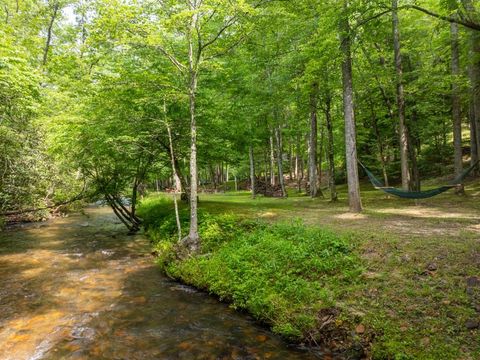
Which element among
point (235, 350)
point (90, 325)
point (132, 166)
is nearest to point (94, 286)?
point (90, 325)

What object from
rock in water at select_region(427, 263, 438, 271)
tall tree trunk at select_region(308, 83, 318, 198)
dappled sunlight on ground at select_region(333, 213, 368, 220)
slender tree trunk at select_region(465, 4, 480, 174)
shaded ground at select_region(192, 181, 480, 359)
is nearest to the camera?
shaded ground at select_region(192, 181, 480, 359)

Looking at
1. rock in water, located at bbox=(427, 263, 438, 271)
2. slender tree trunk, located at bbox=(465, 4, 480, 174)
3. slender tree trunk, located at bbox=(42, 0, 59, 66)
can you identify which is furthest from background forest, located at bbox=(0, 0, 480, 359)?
slender tree trunk, located at bbox=(42, 0, 59, 66)

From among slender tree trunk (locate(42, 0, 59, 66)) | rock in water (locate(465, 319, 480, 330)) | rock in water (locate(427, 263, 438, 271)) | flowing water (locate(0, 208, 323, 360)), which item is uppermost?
slender tree trunk (locate(42, 0, 59, 66))

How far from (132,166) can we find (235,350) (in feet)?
32.9

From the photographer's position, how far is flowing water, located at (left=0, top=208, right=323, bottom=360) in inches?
200

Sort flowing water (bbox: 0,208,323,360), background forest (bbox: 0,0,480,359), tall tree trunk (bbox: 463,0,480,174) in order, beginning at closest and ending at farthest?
flowing water (bbox: 0,208,323,360) < background forest (bbox: 0,0,480,359) < tall tree trunk (bbox: 463,0,480,174)

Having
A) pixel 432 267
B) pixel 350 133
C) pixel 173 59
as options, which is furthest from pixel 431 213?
pixel 173 59

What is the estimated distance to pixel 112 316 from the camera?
6305 millimetres

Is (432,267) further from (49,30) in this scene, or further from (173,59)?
(49,30)

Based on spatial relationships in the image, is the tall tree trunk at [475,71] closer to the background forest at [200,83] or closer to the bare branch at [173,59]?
the background forest at [200,83]

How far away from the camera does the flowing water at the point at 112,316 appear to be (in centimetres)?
509

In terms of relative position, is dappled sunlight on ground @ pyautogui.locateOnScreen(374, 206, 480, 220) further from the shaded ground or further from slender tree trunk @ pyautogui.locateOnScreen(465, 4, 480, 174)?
slender tree trunk @ pyautogui.locateOnScreen(465, 4, 480, 174)

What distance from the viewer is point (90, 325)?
5.96 m

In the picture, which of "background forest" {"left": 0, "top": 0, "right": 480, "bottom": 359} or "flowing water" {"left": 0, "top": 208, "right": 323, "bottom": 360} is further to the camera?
"background forest" {"left": 0, "top": 0, "right": 480, "bottom": 359}
